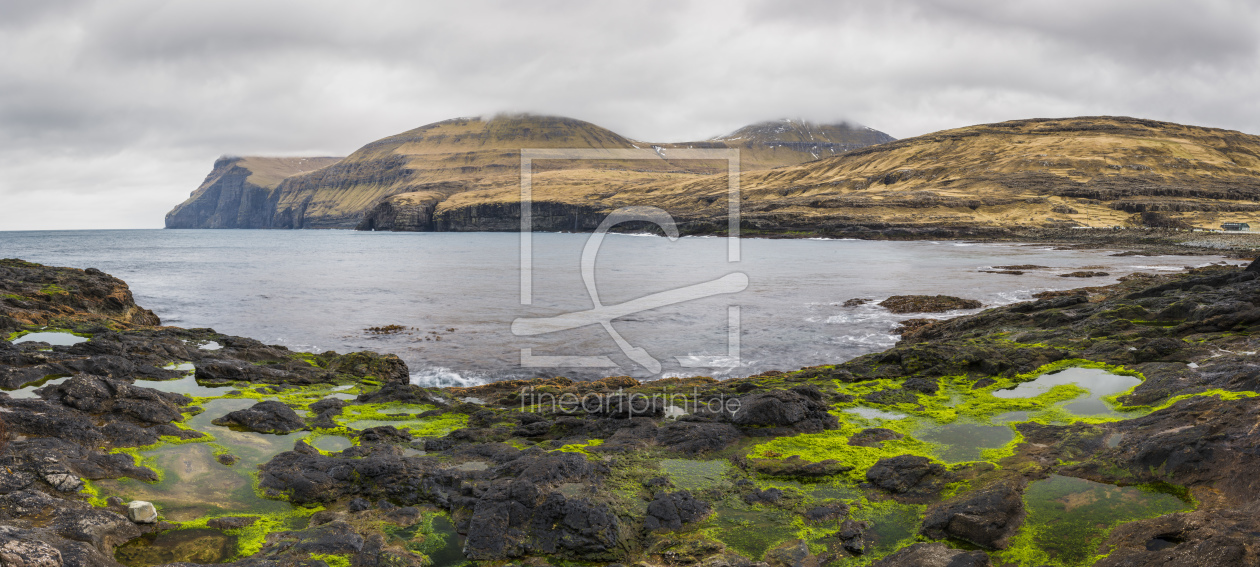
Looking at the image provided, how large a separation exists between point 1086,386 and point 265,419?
46.6 ft

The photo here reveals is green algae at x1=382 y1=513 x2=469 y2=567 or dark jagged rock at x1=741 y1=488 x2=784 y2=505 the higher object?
dark jagged rock at x1=741 y1=488 x2=784 y2=505

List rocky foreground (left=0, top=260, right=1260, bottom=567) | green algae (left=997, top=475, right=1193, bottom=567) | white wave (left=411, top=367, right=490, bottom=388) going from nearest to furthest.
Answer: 1. green algae (left=997, top=475, right=1193, bottom=567)
2. rocky foreground (left=0, top=260, right=1260, bottom=567)
3. white wave (left=411, top=367, right=490, bottom=388)

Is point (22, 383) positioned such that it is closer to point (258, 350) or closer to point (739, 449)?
point (258, 350)

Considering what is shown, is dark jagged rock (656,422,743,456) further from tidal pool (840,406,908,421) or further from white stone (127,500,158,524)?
white stone (127,500,158,524)

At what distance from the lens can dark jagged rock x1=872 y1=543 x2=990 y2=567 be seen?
5.54 m

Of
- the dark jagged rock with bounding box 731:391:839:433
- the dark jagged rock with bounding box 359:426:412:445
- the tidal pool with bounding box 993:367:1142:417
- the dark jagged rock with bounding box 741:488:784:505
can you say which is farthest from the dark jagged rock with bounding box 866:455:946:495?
the dark jagged rock with bounding box 359:426:412:445

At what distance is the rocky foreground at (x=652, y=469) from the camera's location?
6137 mm

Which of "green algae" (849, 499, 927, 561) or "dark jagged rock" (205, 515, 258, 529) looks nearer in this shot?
"green algae" (849, 499, 927, 561)

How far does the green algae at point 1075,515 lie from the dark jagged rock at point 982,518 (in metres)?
0.12

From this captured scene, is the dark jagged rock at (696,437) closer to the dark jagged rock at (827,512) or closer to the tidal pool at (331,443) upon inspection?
the dark jagged rock at (827,512)

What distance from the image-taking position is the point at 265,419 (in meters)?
10.1

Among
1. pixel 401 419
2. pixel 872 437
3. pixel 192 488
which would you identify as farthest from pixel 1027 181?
pixel 192 488

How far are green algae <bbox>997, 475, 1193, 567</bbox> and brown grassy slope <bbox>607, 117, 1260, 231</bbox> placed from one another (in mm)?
→ 116901

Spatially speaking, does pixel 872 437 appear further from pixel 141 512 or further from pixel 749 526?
pixel 141 512
